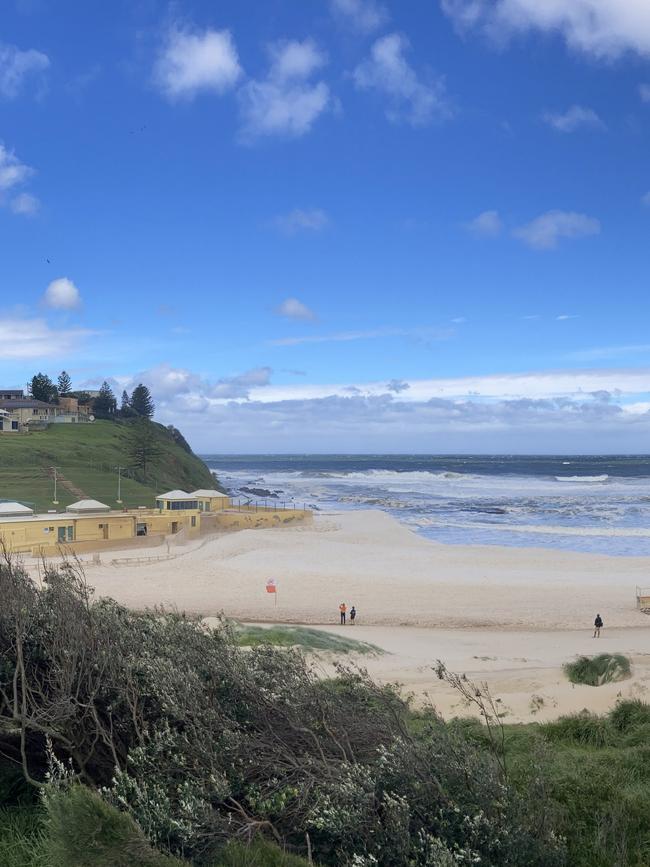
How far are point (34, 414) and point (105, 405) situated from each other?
17793 millimetres

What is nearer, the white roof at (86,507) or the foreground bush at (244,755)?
the foreground bush at (244,755)

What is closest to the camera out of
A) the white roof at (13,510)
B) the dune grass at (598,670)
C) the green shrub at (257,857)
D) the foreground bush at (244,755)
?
the green shrub at (257,857)

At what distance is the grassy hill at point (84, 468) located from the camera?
48.3 m

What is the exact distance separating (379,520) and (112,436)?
3726 cm

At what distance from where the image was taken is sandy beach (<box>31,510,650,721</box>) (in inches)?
544

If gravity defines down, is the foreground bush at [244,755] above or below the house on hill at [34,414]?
below

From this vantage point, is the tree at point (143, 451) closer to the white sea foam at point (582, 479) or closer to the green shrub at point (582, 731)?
the green shrub at point (582, 731)

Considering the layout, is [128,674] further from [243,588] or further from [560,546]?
[560,546]

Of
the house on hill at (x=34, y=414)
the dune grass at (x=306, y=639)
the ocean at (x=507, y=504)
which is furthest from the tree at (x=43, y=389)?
the dune grass at (x=306, y=639)

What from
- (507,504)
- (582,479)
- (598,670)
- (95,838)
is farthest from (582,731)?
(582,479)

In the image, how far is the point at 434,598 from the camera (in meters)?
26.2

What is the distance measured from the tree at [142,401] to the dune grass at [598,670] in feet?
306

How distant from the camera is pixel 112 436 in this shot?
251 feet

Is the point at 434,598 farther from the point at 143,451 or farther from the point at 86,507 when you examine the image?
the point at 143,451
